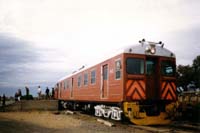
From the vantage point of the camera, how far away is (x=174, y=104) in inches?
591

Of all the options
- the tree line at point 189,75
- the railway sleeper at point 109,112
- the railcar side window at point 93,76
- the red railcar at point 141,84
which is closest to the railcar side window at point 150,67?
the red railcar at point 141,84

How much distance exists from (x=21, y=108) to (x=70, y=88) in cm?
486

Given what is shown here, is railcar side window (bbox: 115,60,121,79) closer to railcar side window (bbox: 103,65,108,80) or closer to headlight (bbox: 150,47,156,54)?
railcar side window (bbox: 103,65,108,80)

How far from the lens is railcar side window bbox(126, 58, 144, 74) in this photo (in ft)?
46.5

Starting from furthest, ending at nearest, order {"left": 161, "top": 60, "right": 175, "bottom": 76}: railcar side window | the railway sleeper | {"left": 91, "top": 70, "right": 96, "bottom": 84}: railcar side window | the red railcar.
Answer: {"left": 91, "top": 70, "right": 96, "bottom": 84}: railcar side window < {"left": 161, "top": 60, "right": 175, "bottom": 76}: railcar side window < the railway sleeper < the red railcar

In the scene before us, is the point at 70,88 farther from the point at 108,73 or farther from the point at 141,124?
the point at 141,124

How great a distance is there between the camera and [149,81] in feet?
48.8

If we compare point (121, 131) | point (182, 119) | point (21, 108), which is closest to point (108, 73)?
point (121, 131)

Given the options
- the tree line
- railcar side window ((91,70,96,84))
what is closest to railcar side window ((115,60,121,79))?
railcar side window ((91,70,96,84))

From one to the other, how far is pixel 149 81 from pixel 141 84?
66 centimetres

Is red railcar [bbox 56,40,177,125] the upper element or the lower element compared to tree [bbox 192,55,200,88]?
lower

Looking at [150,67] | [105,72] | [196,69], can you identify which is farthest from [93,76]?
[196,69]

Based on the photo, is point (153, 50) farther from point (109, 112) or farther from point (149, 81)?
point (109, 112)

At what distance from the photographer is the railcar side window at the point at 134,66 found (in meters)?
14.2
